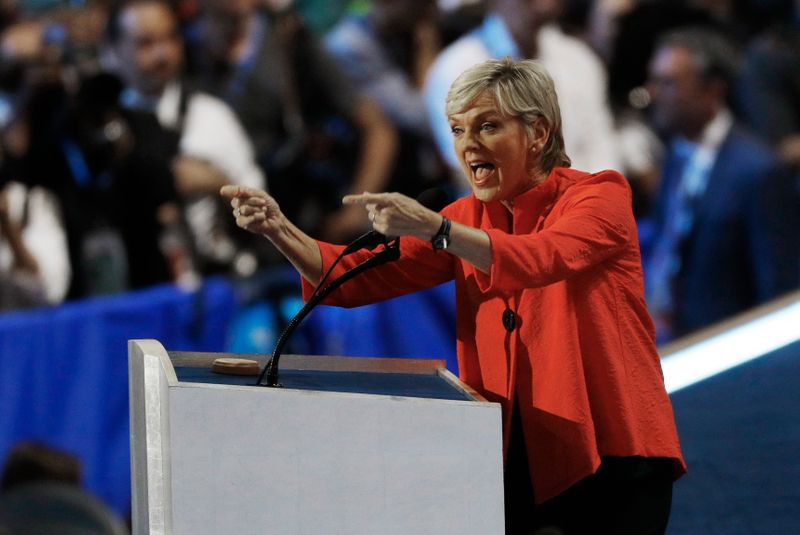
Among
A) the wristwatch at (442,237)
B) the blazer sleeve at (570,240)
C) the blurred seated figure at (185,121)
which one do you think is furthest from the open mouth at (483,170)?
the blurred seated figure at (185,121)

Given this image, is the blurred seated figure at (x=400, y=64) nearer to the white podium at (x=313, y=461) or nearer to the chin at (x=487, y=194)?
the chin at (x=487, y=194)

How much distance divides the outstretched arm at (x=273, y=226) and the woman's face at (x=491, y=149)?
314 millimetres

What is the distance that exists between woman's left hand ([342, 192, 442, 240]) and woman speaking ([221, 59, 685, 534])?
17 cm

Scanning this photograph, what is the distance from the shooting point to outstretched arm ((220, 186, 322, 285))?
2.18 metres

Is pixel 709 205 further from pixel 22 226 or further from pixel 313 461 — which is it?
pixel 313 461

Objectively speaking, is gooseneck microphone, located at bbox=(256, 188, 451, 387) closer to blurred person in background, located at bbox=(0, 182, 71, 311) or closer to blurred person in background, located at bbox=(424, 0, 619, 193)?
blurred person in background, located at bbox=(0, 182, 71, 311)

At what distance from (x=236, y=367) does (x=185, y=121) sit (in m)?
2.79

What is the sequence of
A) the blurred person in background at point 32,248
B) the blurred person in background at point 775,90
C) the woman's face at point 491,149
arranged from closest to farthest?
the woman's face at point 491,149, the blurred person in background at point 32,248, the blurred person in background at point 775,90

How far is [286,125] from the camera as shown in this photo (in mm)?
4828

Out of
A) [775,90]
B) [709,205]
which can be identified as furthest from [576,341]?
[775,90]

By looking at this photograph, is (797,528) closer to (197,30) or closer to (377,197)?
(377,197)

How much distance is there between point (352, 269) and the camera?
6.78 ft

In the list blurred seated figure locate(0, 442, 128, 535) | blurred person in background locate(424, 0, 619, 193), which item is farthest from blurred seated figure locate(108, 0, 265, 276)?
blurred seated figure locate(0, 442, 128, 535)

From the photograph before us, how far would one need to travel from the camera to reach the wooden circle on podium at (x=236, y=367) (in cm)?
211
